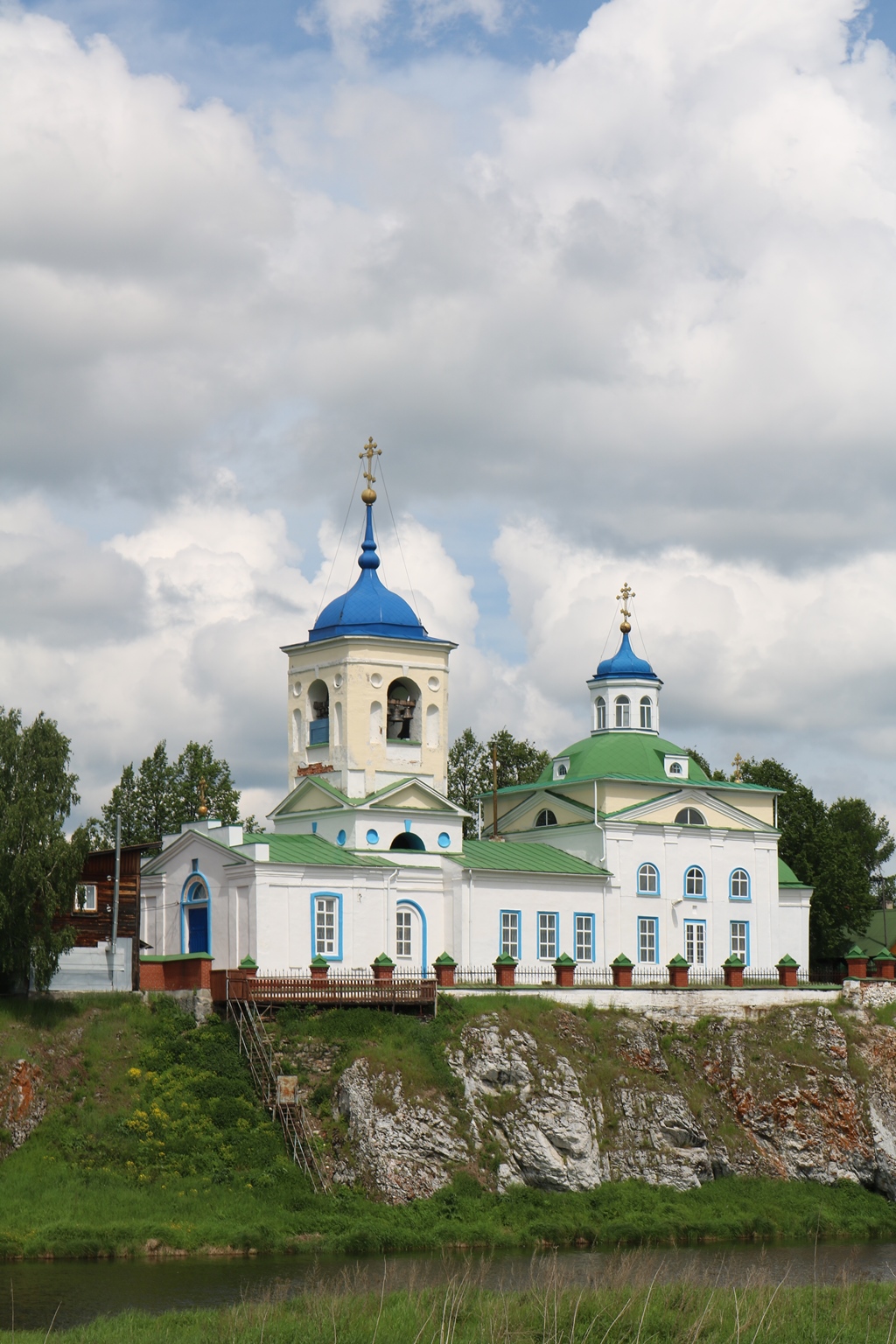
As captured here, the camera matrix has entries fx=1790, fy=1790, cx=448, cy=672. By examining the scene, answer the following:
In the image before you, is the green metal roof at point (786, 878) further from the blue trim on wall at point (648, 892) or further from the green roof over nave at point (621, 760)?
the blue trim on wall at point (648, 892)

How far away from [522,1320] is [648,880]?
28739mm

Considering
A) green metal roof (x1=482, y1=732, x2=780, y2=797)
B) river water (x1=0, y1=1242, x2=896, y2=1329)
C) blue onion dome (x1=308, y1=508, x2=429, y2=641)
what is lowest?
river water (x1=0, y1=1242, x2=896, y2=1329)

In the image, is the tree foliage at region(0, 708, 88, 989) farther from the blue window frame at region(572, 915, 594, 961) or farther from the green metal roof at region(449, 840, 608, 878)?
the blue window frame at region(572, 915, 594, 961)

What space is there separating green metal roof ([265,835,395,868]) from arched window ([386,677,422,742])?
15.3 ft

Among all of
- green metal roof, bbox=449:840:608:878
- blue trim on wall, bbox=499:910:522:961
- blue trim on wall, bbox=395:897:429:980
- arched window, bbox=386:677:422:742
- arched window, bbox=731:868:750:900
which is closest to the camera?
blue trim on wall, bbox=395:897:429:980

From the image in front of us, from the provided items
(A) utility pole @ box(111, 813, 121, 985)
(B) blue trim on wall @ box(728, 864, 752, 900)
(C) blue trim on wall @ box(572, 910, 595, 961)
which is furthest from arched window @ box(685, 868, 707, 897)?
(A) utility pole @ box(111, 813, 121, 985)

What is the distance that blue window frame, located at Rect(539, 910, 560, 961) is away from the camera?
52812mm

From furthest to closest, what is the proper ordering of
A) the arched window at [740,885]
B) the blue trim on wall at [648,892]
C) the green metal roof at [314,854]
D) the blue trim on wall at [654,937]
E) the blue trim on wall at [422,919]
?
the arched window at [740,885]
the blue trim on wall at [648,892]
the blue trim on wall at [654,937]
the blue trim on wall at [422,919]
the green metal roof at [314,854]

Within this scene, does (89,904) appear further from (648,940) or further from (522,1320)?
(522,1320)

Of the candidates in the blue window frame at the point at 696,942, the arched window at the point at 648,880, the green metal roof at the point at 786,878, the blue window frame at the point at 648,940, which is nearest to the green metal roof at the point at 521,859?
the arched window at the point at 648,880

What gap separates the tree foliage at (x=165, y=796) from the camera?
65.3 metres

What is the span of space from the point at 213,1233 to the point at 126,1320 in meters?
9.44

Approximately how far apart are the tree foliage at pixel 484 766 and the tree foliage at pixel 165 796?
1103 cm

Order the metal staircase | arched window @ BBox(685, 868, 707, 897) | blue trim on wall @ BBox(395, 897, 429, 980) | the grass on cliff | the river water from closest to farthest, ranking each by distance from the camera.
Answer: the river water, the grass on cliff, the metal staircase, blue trim on wall @ BBox(395, 897, 429, 980), arched window @ BBox(685, 868, 707, 897)
